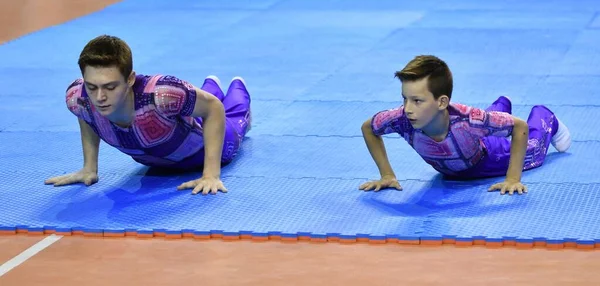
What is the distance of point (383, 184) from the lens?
6582 millimetres

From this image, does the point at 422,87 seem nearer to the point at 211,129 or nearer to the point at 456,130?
the point at 456,130

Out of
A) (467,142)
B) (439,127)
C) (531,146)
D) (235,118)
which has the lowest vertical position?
(235,118)

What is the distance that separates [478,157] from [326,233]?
4.49 feet

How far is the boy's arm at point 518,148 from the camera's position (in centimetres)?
643

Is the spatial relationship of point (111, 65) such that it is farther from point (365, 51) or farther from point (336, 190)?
point (365, 51)

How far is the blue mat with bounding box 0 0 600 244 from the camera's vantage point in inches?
240

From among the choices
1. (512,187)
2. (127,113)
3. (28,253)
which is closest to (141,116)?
(127,113)

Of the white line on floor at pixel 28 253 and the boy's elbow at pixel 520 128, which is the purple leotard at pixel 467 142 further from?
the white line on floor at pixel 28 253

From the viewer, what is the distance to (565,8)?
47.5ft

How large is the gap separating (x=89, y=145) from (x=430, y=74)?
2252mm

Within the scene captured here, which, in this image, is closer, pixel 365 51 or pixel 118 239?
pixel 118 239

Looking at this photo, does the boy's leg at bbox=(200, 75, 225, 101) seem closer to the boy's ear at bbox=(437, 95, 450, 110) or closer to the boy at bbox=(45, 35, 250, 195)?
the boy at bbox=(45, 35, 250, 195)

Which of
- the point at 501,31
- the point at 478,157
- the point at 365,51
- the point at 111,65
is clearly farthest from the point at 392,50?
the point at 111,65

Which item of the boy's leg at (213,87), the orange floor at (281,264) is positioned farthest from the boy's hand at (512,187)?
the boy's leg at (213,87)
